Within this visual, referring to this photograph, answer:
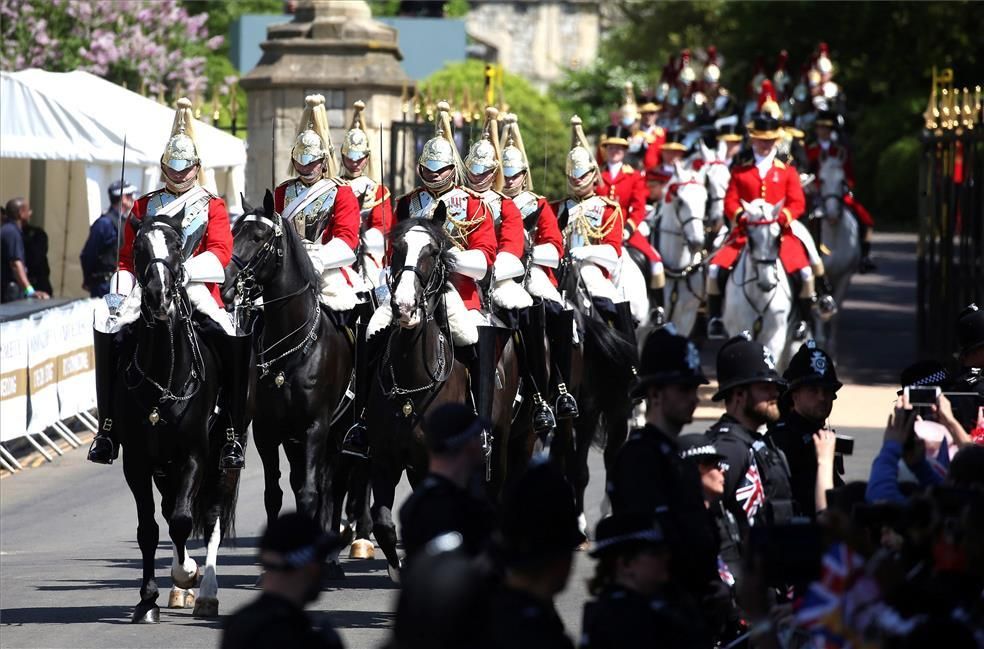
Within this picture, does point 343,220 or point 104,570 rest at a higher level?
point 343,220

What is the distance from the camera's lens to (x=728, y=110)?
3462 centimetres

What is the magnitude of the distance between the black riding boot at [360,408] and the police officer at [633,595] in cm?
587

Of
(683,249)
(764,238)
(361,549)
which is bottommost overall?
(361,549)

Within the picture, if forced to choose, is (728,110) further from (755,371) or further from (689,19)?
(755,371)

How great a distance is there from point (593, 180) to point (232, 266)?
4086 millimetres

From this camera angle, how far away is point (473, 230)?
12.3 metres

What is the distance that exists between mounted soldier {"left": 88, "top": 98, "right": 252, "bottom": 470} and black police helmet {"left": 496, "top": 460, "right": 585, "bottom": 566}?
5953 mm

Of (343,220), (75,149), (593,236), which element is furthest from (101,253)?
(343,220)

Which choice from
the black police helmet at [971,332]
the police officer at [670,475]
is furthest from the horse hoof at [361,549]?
the police officer at [670,475]

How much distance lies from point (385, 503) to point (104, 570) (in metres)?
2.73

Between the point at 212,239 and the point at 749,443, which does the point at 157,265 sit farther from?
the point at 749,443

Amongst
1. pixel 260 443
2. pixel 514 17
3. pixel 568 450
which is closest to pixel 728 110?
pixel 568 450

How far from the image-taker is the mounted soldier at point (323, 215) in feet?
42.4

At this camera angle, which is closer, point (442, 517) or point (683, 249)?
point (442, 517)
